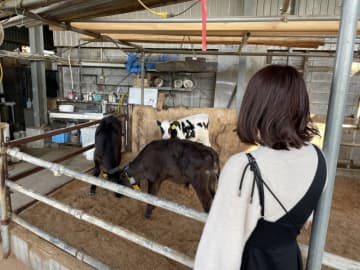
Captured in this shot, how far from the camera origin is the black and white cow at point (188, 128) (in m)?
3.83

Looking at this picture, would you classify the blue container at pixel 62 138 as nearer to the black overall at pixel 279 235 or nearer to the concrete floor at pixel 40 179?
the concrete floor at pixel 40 179

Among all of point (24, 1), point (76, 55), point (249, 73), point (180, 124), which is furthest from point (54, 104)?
point (24, 1)

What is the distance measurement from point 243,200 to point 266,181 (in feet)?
0.29

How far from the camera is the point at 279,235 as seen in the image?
0.79 m

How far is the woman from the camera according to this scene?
72 cm

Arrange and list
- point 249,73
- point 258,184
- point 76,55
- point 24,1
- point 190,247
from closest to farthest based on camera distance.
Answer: point 258,184 < point 24,1 < point 190,247 < point 249,73 < point 76,55

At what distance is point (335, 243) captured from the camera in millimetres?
2350

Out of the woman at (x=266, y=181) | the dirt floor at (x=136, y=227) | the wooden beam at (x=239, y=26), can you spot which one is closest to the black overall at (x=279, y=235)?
the woman at (x=266, y=181)

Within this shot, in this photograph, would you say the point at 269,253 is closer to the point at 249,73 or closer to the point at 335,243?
the point at 335,243

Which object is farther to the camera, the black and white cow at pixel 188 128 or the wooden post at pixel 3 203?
the black and white cow at pixel 188 128

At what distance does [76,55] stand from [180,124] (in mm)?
4882

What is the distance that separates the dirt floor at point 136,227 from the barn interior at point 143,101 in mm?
13

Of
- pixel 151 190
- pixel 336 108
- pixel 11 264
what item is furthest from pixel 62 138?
pixel 336 108

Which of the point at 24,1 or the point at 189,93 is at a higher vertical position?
the point at 24,1
